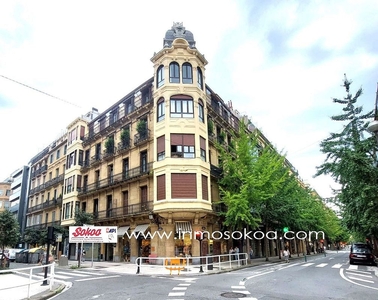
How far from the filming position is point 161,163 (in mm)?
25734

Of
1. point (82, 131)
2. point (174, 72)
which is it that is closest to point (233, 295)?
point (174, 72)

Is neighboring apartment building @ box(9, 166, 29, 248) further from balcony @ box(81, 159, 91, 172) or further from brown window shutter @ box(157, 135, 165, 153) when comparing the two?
brown window shutter @ box(157, 135, 165, 153)

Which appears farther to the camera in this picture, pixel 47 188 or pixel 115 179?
pixel 47 188

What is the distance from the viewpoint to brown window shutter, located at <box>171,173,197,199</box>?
80.9 feet

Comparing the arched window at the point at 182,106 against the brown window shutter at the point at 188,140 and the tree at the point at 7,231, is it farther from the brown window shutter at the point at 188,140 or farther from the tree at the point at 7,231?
the tree at the point at 7,231

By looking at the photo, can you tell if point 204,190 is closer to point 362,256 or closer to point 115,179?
point 115,179

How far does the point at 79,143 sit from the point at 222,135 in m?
18.4

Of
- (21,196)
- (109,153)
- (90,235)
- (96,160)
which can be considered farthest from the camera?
(21,196)

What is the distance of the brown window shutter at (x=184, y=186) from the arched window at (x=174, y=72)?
872 centimetres

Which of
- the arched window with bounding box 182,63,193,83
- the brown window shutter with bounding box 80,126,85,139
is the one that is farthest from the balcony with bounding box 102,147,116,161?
the arched window with bounding box 182,63,193,83

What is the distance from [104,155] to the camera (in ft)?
111

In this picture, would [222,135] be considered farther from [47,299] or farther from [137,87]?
[47,299]

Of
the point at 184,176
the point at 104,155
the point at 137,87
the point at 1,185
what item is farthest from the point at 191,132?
the point at 1,185

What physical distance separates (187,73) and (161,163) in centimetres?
881
